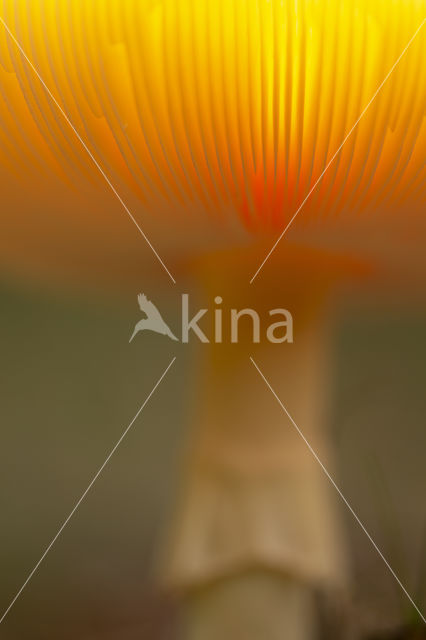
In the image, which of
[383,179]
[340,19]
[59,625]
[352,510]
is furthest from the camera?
[352,510]

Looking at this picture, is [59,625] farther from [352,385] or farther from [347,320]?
[352,385]

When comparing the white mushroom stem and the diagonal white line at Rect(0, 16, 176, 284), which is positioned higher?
the diagonal white line at Rect(0, 16, 176, 284)

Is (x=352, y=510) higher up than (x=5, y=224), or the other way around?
(x=5, y=224)

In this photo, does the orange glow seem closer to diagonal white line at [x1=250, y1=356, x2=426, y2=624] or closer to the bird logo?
diagonal white line at [x1=250, y1=356, x2=426, y2=624]

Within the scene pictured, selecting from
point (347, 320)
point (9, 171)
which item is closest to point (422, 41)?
point (9, 171)

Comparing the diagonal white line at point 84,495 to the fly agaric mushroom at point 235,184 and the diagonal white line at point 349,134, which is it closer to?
the fly agaric mushroom at point 235,184

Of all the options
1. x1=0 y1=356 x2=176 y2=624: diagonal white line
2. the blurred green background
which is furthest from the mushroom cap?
x1=0 y1=356 x2=176 y2=624: diagonal white line

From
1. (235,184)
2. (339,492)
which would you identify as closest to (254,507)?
(235,184)
